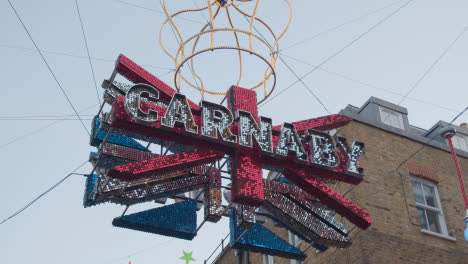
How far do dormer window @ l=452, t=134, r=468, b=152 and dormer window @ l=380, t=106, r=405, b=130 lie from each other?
8.34ft

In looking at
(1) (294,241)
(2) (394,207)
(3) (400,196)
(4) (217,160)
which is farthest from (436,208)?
(4) (217,160)

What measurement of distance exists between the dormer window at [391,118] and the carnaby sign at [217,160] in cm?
585

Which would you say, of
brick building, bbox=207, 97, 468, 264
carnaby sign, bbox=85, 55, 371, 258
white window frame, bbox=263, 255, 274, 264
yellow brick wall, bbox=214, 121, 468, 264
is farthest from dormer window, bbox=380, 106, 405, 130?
white window frame, bbox=263, 255, 274, 264

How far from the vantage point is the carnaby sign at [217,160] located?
37.5 ft

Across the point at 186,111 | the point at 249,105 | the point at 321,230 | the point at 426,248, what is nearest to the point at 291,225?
the point at 321,230

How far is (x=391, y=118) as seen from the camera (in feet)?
64.5

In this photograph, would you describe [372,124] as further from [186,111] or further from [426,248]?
[186,111]

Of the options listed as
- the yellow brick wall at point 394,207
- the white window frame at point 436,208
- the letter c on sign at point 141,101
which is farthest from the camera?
the white window frame at point 436,208

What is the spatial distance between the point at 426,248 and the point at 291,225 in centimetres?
517

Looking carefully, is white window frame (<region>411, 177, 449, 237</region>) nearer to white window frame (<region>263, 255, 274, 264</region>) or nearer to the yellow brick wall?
the yellow brick wall

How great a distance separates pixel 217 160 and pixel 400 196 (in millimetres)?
7218

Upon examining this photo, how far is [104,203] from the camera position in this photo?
12875 millimetres

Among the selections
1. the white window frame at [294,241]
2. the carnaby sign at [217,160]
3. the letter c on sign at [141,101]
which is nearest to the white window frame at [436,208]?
the white window frame at [294,241]

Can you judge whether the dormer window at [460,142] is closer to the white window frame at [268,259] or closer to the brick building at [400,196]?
the brick building at [400,196]
